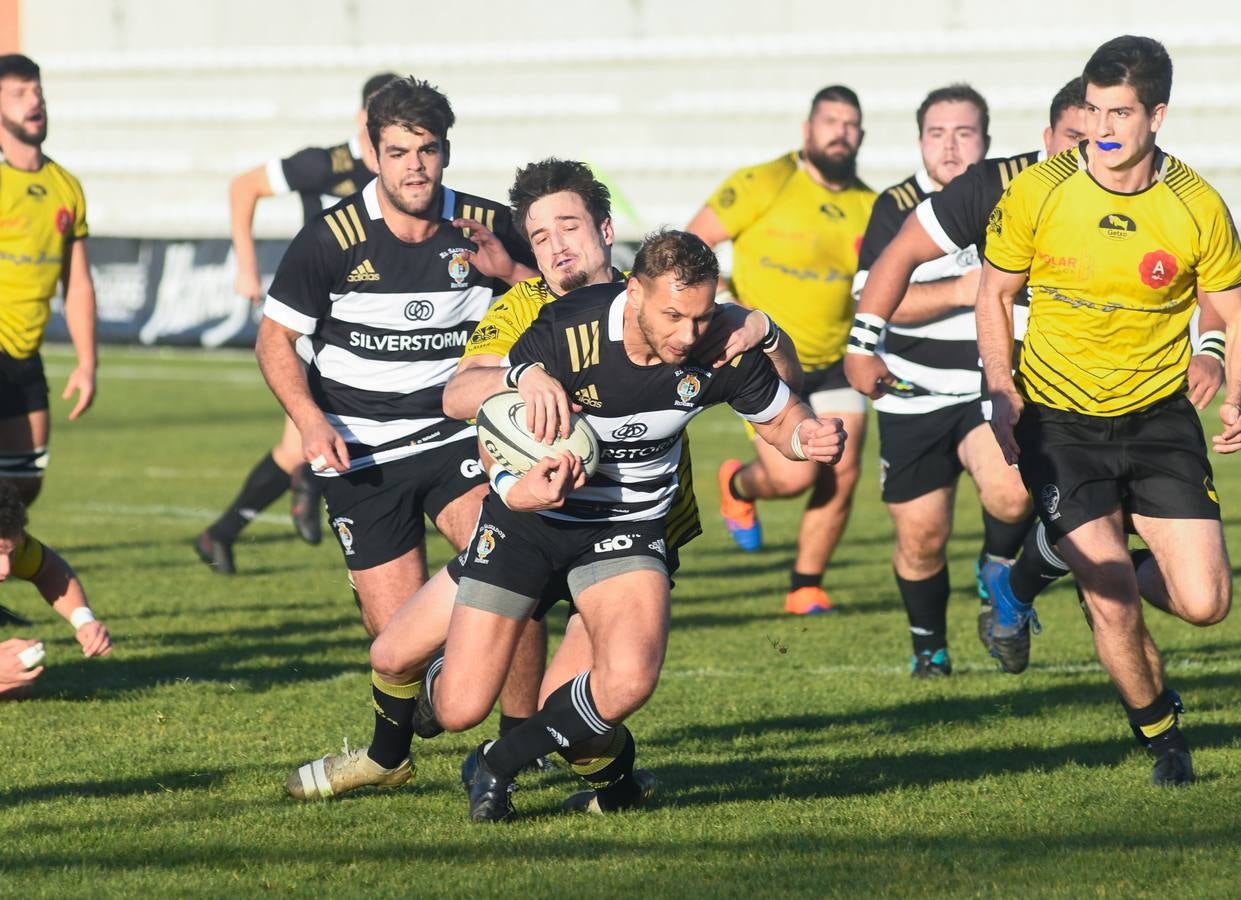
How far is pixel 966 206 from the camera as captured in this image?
22.0ft

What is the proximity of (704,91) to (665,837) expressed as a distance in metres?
25.6

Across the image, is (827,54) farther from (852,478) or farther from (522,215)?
(522,215)

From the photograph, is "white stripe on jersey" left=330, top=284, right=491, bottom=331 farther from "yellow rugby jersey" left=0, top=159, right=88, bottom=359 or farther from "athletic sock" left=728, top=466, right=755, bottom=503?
"athletic sock" left=728, top=466, right=755, bottom=503

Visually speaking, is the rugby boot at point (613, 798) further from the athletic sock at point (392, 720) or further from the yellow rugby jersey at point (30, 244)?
the yellow rugby jersey at point (30, 244)

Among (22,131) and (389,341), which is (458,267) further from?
(22,131)

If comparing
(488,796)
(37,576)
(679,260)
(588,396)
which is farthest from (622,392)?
(37,576)

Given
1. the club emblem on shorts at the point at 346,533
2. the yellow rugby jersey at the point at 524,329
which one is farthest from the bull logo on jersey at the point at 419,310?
the yellow rugby jersey at the point at 524,329

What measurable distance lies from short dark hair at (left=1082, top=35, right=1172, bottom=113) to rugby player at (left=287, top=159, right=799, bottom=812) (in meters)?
1.28

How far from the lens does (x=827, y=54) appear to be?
29.0 meters

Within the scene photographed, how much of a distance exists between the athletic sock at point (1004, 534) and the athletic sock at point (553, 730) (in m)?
3.31

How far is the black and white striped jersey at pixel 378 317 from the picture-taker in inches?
265

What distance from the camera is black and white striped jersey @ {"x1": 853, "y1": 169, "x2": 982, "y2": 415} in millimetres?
8328

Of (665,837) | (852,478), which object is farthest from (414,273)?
(852,478)

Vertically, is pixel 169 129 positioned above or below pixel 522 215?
below
